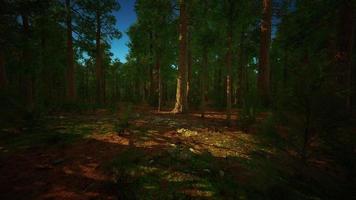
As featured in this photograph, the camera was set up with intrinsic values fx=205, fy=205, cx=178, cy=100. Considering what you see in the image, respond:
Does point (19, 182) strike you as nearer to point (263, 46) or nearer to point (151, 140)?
point (151, 140)

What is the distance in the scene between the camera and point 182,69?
11.2 metres

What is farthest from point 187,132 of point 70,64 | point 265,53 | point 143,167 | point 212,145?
point 70,64

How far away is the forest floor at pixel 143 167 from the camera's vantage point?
3.61 m

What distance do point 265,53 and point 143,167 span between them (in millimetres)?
10130

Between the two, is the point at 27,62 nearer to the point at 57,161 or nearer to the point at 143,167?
the point at 57,161

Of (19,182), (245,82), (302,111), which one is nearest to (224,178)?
(302,111)

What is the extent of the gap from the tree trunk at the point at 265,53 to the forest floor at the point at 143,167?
5.45 meters

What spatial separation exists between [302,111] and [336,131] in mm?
760

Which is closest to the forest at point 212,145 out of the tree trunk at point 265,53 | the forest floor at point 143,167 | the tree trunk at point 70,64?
the forest floor at point 143,167

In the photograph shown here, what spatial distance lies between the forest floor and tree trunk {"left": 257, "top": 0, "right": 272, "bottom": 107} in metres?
5.45

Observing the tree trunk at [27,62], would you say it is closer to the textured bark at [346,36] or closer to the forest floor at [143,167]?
the forest floor at [143,167]

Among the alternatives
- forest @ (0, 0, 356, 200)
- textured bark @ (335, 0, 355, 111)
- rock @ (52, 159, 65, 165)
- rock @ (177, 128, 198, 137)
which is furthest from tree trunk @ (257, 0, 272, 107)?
rock @ (52, 159, 65, 165)

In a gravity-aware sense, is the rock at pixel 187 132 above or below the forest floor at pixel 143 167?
above

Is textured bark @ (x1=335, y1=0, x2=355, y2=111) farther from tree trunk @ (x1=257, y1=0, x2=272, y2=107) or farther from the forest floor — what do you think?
the forest floor
